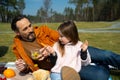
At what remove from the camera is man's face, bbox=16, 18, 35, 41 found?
9.04 feet

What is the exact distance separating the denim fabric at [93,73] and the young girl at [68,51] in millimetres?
77

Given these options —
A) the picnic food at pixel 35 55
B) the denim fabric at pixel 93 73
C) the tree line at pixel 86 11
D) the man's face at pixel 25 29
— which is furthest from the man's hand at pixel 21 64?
the tree line at pixel 86 11

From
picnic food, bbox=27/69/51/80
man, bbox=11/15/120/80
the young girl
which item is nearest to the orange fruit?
man, bbox=11/15/120/80

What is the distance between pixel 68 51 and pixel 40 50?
282mm

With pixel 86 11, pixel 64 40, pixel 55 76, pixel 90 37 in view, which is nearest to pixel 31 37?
pixel 64 40

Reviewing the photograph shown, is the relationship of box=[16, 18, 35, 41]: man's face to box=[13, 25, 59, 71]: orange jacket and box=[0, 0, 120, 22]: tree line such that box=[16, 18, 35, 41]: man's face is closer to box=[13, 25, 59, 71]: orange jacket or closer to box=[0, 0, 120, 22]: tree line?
box=[13, 25, 59, 71]: orange jacket

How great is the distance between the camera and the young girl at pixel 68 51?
2.65 metres

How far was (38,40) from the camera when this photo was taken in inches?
116

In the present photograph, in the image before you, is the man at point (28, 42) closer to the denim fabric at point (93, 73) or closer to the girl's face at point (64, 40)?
the girl's face at point (64, 40)

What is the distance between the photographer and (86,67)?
112 inches

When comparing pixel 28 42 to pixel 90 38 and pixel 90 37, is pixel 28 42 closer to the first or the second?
pixel 90 38

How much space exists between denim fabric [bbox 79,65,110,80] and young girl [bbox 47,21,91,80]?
8 centimetres

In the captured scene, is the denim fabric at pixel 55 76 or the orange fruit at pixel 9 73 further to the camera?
the orange fruit at pixel 9 73

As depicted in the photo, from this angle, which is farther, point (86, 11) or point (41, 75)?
point (86, 11)
